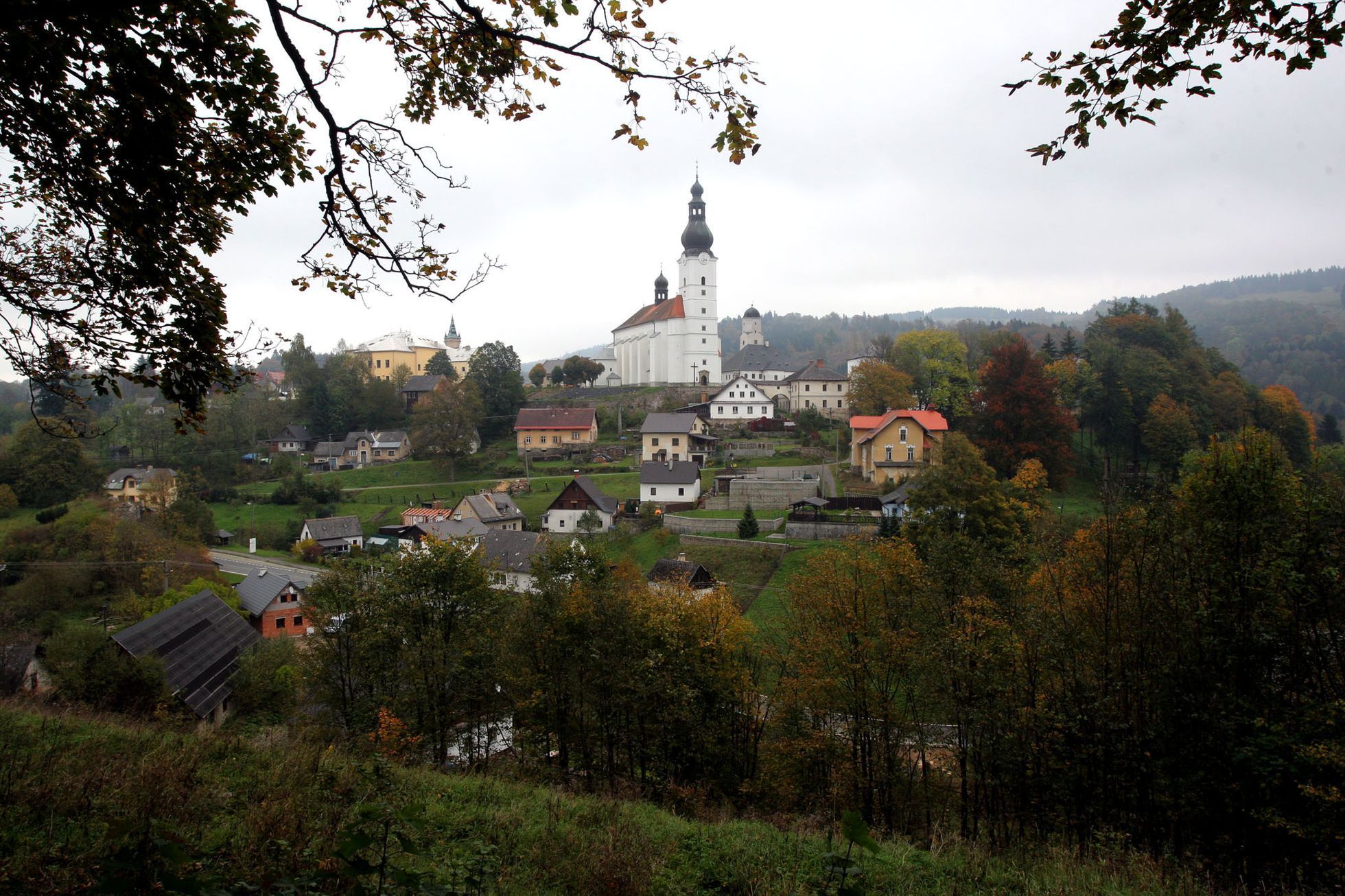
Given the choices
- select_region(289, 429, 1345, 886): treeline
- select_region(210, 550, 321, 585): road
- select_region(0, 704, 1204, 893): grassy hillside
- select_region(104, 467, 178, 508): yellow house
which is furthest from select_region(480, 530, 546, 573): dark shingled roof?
select_region(0, 704, 1204, 893): grassy hillside

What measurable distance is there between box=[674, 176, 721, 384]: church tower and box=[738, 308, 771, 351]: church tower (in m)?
22.6

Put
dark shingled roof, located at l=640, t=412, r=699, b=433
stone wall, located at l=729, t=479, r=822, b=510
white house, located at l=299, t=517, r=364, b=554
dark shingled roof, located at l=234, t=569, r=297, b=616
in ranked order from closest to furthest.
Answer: dark shingled roof, located at l=234, t=569, r=297, b=616 < stone wall, located at l=729, t=479, r=822, b=510 < white house, located at l=299, t=517, r=364, b=554 < dark shingled roof, located at l=640, t=412, r=699, b=433

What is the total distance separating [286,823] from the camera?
488 cm

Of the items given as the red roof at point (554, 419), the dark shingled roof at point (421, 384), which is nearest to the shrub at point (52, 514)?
the red roof at point (554, 419)

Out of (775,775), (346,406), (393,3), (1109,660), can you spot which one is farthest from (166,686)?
(346,406)

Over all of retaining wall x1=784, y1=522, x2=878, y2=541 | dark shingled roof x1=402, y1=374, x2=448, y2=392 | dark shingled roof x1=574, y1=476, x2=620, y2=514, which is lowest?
retaining wall x1=784, y1=522, x2=878, y2=541

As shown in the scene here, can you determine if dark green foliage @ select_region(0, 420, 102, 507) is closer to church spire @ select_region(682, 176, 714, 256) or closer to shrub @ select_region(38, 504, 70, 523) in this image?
shrub @ select_region(38, 504, 70, 523)

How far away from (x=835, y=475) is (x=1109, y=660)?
32352mm

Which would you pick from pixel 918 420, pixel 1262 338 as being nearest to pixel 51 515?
pixel 918 420

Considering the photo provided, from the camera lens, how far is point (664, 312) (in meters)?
71.6

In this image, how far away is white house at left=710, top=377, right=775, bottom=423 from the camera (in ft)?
191

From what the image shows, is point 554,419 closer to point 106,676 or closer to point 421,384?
point 421,384

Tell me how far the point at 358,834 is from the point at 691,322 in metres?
68.2

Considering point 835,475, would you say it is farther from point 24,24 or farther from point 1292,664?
point 24,24
